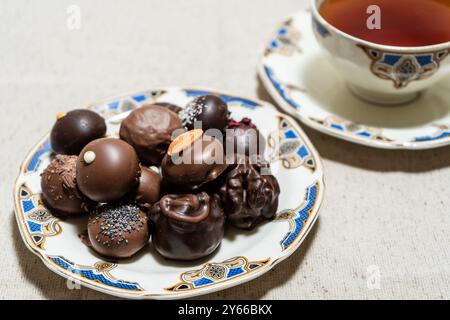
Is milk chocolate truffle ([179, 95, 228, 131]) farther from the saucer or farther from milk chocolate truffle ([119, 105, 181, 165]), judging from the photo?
the saucer

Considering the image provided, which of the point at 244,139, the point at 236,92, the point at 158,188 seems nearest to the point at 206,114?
the point at 244,139

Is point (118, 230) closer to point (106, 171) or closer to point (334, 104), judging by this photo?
point (106, 171)

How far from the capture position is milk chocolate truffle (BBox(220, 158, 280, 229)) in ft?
3.75

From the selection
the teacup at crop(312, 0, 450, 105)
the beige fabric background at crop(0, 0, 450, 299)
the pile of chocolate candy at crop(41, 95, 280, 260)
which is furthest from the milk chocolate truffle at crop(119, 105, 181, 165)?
the teacup at crop(312, 0, 450, 105)

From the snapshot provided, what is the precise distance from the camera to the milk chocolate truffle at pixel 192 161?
113 cm

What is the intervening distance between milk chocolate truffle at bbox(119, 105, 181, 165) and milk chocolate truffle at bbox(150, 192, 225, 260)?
174mm

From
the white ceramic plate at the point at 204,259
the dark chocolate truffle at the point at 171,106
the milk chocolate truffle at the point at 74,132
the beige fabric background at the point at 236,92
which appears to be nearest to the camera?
the white ceramic plate at the point at 204,259

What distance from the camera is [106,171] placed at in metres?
1.11

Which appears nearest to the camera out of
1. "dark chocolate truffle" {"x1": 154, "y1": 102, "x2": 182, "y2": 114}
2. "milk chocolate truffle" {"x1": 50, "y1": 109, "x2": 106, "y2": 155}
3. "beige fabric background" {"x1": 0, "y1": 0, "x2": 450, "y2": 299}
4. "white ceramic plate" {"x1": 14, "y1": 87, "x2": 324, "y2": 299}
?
"white ceramic plate" {"x1": 14, "y1": 87, "x2": 324, "y2": 299}

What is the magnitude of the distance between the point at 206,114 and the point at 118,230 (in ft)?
1.27

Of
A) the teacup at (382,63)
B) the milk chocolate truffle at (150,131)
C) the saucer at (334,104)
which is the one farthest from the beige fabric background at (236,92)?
the milk chocolate truffle at (150,131)

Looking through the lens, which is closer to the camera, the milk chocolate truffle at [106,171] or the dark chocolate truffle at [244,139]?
the milk chocolate truffle at [106,171]

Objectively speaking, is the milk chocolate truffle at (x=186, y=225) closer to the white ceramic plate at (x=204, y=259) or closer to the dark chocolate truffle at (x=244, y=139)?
the white ceramic plate at (x=204, y=259)

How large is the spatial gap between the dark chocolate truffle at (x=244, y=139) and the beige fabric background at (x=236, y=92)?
254 millimetres
